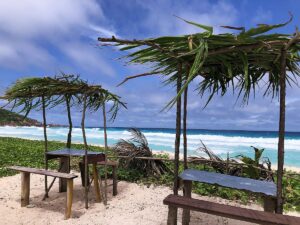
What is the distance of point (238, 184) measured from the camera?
418 centimetres

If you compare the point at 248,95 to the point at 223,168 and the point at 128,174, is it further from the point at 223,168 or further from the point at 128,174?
the point at 128,174

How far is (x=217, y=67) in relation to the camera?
192 inches

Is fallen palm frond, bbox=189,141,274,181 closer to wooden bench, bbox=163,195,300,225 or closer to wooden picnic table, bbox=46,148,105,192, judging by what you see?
wooden picnic table, bbox=46,148,105,192

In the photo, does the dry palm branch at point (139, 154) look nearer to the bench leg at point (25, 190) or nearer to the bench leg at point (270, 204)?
the bench leg at point (25, 190)

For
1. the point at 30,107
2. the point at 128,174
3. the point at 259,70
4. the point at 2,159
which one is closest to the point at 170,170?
the point at 128,174

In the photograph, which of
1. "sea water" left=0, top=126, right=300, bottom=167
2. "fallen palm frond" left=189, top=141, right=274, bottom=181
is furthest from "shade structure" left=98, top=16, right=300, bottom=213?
"sea water" left=0, top=126, right=300, bottom=167

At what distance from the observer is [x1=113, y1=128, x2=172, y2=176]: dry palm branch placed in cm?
839

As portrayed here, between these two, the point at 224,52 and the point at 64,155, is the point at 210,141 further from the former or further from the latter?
the point at 224,52

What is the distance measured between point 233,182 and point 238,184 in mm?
118

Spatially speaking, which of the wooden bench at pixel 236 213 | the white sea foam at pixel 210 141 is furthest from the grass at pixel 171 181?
the white sea foam at pixel 210 141

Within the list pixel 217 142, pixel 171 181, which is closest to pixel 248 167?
pixel 171 181

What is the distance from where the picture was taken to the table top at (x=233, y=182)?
13.0ft

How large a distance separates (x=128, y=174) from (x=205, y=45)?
5473 millimetres

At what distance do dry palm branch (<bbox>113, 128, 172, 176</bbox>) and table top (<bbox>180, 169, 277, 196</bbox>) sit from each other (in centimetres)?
361
